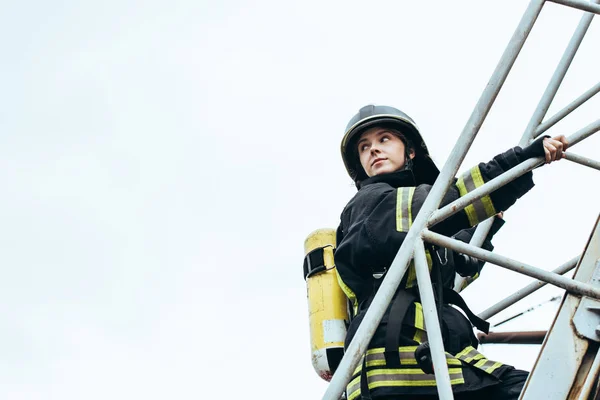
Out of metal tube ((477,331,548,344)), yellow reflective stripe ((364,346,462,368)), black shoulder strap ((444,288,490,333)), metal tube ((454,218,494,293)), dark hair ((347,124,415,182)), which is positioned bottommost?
yellow reflective stripe ((364,346,462,368))

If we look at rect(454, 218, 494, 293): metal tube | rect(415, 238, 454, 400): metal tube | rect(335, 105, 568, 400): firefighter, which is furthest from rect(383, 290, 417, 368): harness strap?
rect(454, 218, 494, 293): metal tube

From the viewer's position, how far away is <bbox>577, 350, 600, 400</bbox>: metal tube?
3.49 metres

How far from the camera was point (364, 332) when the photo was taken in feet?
12.0

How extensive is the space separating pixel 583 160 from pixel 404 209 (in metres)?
0.92

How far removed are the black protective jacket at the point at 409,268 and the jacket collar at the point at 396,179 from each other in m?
0.19

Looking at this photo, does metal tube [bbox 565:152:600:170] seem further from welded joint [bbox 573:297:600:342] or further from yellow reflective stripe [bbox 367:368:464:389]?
yellow reflective stripe [bbox 367:368:464:389]

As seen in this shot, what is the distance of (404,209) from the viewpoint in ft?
14.4

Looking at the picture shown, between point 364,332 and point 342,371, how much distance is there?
0.19m

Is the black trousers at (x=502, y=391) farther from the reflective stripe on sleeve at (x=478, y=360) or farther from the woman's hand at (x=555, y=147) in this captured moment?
the woman's hand at (x=555, y=147)

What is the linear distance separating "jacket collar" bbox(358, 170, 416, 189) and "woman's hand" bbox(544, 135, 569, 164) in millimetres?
1112

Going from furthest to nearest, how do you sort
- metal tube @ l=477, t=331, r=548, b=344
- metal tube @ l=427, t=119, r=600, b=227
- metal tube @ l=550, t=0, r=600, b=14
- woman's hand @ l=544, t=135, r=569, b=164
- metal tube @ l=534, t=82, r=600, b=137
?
metal tube @ l=477, t=331, r=548, b=344
metal tube @ l=534, t=82, r=600, b=137
metal tube @ l=550, t=0, r=600, b=14
woman's hand @ l=544, t=135, r=569, b=164
metal tube @ l=427, t=119, r=600, b=227

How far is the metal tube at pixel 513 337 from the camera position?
6227mm

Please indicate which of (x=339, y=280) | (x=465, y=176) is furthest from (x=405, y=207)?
(x=339, y=280)

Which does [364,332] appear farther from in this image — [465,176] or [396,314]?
[465,176]
